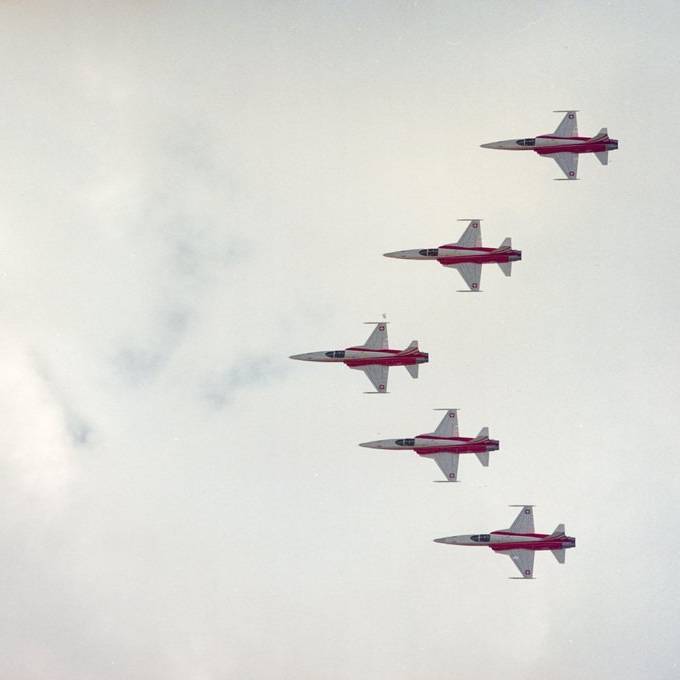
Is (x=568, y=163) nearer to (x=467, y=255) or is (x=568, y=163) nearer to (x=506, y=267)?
(x=506, y=267)

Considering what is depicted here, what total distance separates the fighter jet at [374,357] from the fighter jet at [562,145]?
80.6 feet

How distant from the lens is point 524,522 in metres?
143

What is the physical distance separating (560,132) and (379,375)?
3458cm

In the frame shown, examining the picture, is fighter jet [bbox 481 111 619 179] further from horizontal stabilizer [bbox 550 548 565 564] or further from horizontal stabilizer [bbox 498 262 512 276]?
horizontal stabilizer [bbox 550 548 565 564]

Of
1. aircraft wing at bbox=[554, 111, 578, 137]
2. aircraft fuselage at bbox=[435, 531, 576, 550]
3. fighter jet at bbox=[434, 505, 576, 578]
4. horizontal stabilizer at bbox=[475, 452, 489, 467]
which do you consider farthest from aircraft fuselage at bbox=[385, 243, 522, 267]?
aircraft fuselage at bbox=[435, 531, 576, 550]

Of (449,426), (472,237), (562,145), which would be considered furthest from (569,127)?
(449,426)

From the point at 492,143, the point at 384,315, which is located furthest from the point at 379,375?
the point at 492,143

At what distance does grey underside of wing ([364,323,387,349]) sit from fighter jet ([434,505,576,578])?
934 inches

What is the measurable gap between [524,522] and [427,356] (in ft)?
75.9

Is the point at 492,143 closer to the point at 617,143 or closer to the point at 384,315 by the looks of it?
the point at 617,143

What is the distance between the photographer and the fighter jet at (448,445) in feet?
456

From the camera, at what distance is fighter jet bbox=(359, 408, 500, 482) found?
139 m

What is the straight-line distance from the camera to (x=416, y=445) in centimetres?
14362

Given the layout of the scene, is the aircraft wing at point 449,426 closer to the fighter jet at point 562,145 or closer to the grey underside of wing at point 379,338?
the grey underside of wing at point 379,338
